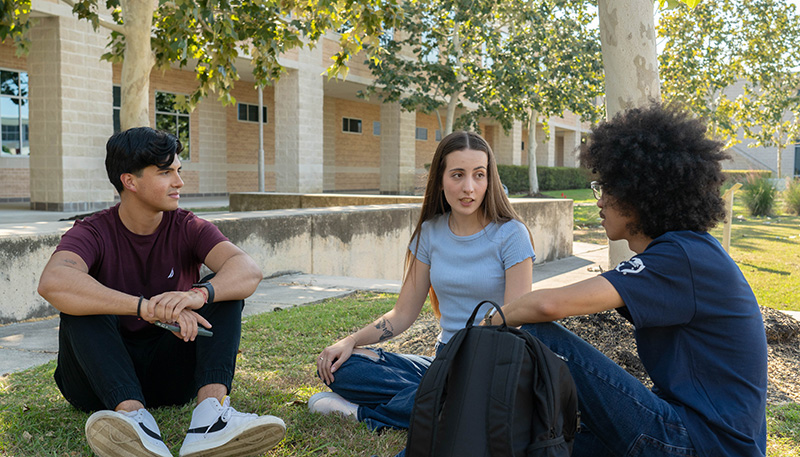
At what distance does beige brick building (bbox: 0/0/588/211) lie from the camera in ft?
47.6

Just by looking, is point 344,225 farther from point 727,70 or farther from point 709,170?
point 727,70

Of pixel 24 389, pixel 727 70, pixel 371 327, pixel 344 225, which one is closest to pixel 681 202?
pixel 371 327

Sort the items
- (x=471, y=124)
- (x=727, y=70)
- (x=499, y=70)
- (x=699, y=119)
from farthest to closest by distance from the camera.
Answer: (x=727, y=70) < (x=471, y=124) < (x=499, y=70) < (x=699, y=119)

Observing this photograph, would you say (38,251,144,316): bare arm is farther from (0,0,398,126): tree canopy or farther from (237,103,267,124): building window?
(237,103,267,124): building window

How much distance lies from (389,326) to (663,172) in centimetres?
140

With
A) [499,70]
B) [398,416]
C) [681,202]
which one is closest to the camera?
[681,202]

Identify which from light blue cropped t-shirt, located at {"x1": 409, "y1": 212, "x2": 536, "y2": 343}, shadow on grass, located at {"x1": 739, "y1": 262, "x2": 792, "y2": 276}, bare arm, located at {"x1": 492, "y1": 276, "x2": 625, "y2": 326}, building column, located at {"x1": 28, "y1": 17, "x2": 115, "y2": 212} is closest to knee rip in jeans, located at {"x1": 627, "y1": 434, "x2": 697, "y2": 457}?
bare arm, located at {"x1": 492, "y1": 276, "x2": 625, "y2": 326}

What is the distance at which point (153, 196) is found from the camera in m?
3.01

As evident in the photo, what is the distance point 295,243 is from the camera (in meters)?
7.91

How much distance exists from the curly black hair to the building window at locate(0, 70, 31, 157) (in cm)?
1823

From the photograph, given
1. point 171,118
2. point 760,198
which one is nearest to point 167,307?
point 760,198

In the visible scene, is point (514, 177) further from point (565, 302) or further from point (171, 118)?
point (565, 302)

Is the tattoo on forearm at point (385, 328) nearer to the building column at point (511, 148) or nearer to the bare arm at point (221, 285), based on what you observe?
the bare arm at point (221, 285)

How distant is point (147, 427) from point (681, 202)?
2052 millimetres
